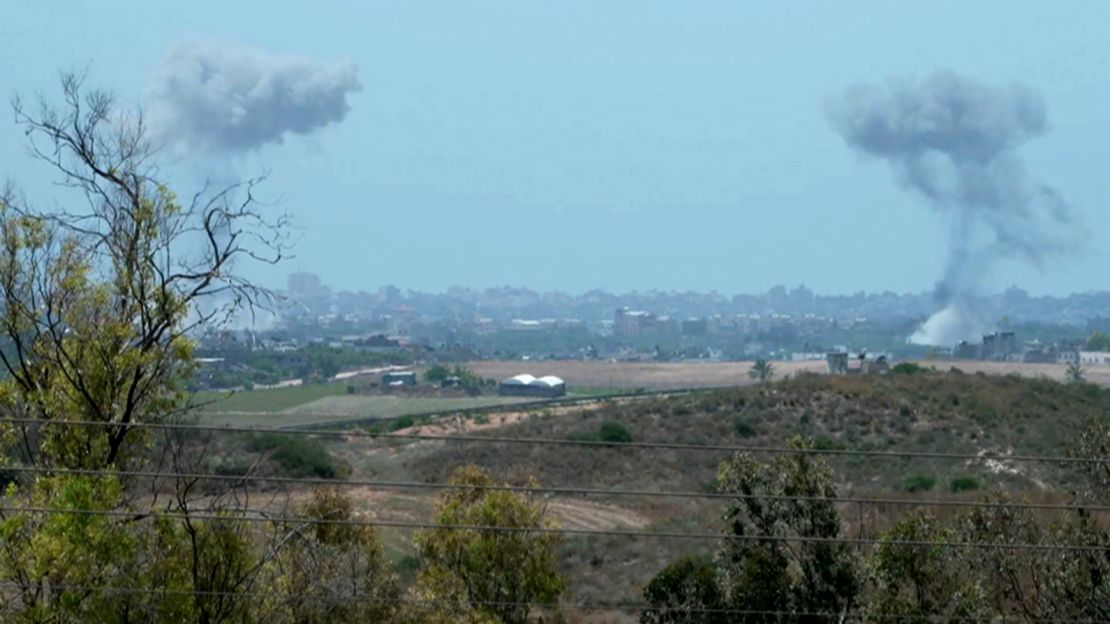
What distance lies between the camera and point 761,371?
53219mm

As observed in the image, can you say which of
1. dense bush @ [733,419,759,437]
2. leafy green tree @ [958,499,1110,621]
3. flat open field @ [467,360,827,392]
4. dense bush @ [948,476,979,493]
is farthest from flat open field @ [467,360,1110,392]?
leafy green tree @ [958,499,1110,621]

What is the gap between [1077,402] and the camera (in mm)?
39812

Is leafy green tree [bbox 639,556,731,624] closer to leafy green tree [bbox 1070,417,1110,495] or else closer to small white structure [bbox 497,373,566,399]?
leafy green tree [bbox 1070,417,1110,495]

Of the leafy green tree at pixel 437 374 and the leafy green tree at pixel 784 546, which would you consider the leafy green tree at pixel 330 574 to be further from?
the leafy green tree at pixel 437 374

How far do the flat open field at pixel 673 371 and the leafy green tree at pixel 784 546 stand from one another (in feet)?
99.5

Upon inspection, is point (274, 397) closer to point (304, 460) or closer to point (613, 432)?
point (304, 460)

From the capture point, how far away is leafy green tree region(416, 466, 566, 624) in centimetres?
1720

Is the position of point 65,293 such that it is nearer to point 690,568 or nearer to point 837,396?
point 690,568

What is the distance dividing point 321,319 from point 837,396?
3143 centimetres

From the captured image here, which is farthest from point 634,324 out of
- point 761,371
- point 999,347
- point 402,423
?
point 402,423

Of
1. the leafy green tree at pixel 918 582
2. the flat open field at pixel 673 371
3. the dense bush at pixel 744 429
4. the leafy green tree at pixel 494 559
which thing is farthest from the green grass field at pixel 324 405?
the leafy green tree at pixel 918 582

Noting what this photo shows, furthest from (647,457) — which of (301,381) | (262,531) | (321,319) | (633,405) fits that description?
(321,319)

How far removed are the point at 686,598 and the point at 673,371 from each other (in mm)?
40592

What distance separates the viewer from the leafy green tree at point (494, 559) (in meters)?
17.2
